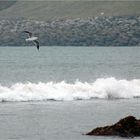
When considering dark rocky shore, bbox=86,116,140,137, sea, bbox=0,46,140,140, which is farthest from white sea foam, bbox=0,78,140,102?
dark rocky shore, bbox=86,116,140,137

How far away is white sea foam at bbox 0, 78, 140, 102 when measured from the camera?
182 feet

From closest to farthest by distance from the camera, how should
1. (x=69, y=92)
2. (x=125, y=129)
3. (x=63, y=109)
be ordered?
(x=125, y=129) < (x=63, y=109) < (x=69, y=92)

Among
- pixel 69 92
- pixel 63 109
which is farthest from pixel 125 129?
pixel 69 92

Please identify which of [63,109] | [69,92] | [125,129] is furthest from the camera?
[69,92]

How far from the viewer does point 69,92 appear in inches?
2293

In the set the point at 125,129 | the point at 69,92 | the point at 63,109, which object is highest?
the point at 125,129

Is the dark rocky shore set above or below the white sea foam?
above

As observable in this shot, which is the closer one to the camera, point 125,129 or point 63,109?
point 125,129

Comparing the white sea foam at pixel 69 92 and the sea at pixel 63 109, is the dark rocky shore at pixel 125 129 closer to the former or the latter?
the sea at pixel 63 109

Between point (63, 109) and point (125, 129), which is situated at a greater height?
point (125, 129)

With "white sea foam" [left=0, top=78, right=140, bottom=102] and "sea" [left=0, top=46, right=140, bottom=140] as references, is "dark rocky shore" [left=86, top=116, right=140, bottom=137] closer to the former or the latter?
"sea" [left=0, top=46, right=140, bottom=140]

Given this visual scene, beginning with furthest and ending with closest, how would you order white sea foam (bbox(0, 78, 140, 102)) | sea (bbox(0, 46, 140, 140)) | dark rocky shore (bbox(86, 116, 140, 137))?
1. white sea foam (bbox(0, 78, 140, 102))
2. sea (bbox(0, 46, 140, 140))
3. dark rocky shore (bbox(86, 116, 140, 137))

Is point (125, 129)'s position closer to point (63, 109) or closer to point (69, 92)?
point (63, 109)

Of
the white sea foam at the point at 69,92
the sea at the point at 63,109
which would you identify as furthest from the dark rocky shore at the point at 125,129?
the white sea foam at the point at 69,92
